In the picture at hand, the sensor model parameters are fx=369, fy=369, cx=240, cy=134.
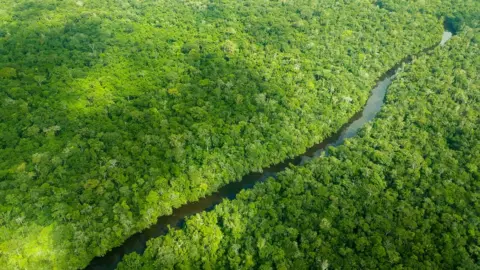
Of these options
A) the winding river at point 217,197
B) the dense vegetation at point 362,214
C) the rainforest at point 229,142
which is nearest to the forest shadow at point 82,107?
the rainforest at point 229,142

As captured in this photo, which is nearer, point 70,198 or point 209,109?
point 70,198

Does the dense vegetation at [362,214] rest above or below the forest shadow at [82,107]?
above

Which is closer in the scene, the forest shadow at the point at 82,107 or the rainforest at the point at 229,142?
the rainforest at the point at 229,142

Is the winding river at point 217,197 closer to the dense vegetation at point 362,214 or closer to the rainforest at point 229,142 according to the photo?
the rainforest at point 229,142

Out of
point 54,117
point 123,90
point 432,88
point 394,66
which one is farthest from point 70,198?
point 394,66

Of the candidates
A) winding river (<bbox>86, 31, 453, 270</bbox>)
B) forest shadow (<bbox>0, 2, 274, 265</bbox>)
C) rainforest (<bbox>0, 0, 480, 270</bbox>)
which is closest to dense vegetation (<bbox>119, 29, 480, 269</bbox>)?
rainforest (<bbox>0, 0, 480, 270</bbox>)

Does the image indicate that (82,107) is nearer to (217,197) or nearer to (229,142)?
(229,142)

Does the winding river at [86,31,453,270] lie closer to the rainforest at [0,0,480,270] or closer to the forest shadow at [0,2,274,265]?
the rainforest at [0,0,480,270]

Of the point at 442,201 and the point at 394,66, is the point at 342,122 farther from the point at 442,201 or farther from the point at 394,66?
the point at 394,66
